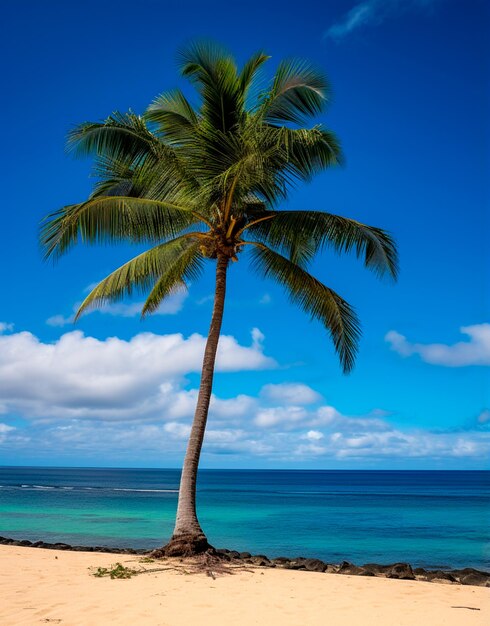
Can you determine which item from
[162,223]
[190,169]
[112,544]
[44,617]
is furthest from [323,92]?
[112,544]

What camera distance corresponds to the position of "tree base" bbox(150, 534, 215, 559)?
11.3m

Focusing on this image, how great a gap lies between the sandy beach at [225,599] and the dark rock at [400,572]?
1.00 m

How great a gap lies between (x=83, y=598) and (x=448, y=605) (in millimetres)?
5003

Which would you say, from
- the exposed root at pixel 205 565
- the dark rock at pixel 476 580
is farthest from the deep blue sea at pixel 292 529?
the exposed root at pixel 205 565

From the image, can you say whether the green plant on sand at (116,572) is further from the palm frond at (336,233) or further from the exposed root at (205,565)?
the palm frond at (336,233)

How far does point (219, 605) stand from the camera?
26.6 feet

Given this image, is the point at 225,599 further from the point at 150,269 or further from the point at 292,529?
the point at 292,529

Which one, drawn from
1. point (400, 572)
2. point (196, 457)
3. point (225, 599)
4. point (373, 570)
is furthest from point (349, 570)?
point (225, 599)

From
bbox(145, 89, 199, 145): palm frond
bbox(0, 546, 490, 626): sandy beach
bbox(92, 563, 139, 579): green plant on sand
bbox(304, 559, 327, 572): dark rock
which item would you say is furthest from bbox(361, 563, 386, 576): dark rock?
bbox(145, 89, 199, 145): palm frond

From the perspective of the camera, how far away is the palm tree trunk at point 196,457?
1141 centimetres

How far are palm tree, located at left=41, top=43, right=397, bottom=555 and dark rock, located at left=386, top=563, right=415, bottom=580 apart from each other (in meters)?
3.64

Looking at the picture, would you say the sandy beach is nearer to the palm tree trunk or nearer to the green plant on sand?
the green plant on sand

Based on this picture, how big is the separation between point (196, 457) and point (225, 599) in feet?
12.2

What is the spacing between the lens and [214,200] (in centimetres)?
1255
